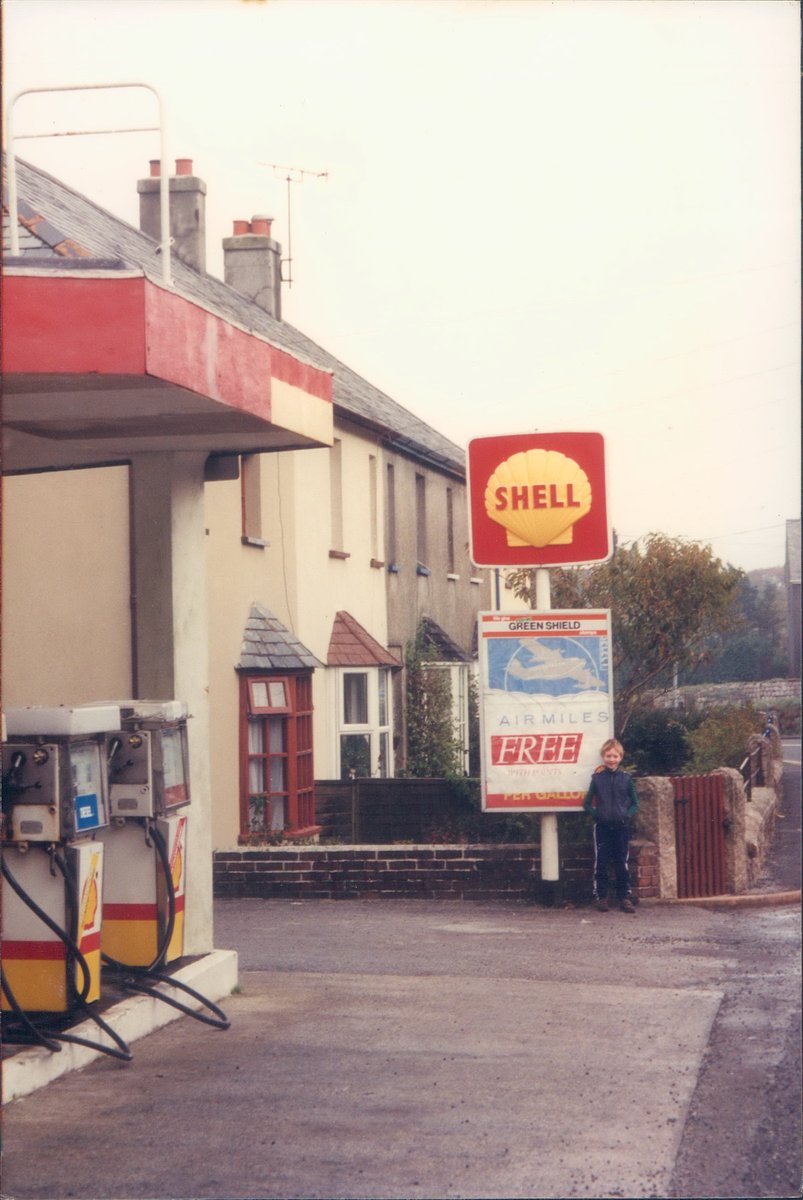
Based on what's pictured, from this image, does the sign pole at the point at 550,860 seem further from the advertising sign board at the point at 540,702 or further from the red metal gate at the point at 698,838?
the red metal gate at the point at 698,838

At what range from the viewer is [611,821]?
45.7ft

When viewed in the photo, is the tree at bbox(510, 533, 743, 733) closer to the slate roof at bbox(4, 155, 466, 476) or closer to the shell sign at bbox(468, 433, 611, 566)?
the slate roof at bbox(4, 155, 466, 476)

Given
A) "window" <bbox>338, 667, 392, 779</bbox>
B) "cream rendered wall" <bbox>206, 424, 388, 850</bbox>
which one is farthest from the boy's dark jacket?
"window" <bbox>338, 667, 392, 779</bbox>

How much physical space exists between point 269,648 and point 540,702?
19.1 ft

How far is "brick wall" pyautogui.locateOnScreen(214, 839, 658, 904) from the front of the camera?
1466 centimetres

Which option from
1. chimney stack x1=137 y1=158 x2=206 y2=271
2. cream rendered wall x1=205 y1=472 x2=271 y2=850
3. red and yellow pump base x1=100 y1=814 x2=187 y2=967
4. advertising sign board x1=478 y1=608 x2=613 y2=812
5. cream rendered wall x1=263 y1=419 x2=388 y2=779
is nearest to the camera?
red and yellow pump base x1=100 y1=814 x2=187 y2=967

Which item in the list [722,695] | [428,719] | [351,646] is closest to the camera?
[351,646]

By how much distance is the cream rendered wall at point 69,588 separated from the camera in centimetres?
1524

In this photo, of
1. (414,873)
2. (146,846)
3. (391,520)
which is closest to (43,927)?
(146,846)

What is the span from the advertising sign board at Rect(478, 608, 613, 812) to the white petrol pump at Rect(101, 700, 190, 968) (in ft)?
19.2

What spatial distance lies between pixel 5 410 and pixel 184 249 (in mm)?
16436

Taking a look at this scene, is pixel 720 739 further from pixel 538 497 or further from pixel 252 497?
pixel 538 497

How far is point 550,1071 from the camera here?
7789mm

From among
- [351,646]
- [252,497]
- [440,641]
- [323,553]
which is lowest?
[351,646]
